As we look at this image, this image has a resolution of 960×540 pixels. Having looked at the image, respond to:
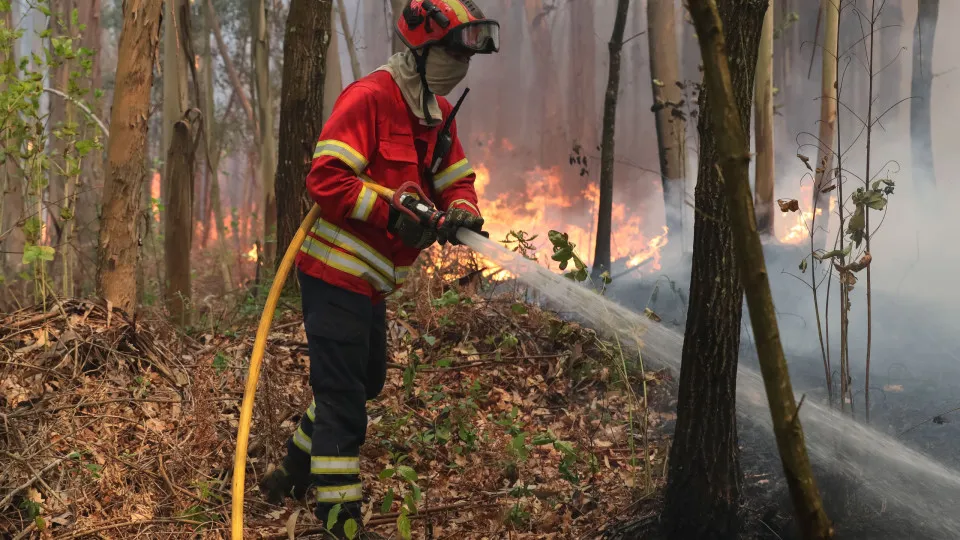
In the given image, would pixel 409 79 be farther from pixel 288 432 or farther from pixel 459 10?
pixel 288 432

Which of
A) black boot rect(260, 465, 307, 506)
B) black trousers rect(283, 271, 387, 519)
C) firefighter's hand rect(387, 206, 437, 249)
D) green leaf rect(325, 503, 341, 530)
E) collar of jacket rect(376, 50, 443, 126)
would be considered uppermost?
collar of jacket rect(376, 50, 443, 126)

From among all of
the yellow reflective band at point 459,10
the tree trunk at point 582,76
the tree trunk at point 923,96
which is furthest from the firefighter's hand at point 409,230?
the tree trunk at point 582,76

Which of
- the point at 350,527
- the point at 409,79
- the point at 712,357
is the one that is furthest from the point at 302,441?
the point at 712,357

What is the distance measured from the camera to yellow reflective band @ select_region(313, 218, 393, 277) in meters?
3.44

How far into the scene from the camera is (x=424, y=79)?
348 centimetres

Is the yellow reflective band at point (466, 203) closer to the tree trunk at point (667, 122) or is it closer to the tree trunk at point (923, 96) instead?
the tree trunk at point (923, 96)

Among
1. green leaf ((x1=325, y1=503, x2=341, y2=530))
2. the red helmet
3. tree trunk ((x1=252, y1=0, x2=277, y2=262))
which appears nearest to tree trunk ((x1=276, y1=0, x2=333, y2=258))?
the red helmet

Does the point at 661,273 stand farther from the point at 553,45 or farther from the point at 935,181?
the point at 553,45

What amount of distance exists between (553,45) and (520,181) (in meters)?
3.60

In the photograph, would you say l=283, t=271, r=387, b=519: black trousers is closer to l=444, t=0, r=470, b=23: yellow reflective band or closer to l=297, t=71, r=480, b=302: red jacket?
l=297, t=71, r=480, b=302: red jacket

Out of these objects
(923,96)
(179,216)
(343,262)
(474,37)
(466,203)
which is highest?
(923,96)

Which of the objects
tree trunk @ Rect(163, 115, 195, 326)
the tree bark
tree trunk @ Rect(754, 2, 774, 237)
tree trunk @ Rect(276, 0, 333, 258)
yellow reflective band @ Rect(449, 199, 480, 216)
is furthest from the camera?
tree trunk @ Rect(754, 2, 774, 237)

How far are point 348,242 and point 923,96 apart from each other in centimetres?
→ 659

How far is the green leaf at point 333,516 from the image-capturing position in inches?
128
